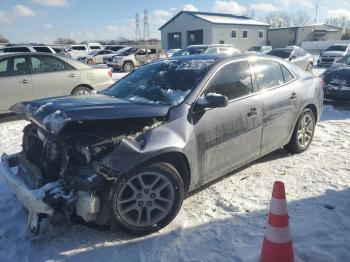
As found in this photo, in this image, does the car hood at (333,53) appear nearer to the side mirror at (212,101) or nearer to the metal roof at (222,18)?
the side mirror at (212,101)

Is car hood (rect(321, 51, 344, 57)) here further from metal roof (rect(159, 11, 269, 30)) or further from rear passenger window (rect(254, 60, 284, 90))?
metal roof (rect(159, 11, 269, 30))

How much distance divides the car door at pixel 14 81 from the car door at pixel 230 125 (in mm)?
5833

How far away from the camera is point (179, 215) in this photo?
3.94m

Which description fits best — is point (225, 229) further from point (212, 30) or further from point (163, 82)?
point (212, 30)

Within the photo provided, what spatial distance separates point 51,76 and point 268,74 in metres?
5.76

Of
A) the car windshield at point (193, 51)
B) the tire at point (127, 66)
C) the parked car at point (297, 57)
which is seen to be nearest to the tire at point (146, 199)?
the parked car at point (297, 57)

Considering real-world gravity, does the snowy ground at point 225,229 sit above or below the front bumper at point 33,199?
below

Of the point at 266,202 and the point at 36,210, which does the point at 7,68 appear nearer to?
the point at 36,210

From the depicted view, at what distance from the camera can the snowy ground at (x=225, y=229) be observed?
328 cm

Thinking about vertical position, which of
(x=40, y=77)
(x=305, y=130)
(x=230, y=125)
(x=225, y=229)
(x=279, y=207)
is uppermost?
(x=40, y=77)

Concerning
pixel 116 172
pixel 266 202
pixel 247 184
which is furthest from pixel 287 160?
pixel 116 172

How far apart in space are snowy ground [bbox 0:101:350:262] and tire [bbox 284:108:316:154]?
1.89ft

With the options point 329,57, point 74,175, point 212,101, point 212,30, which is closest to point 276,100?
point 212,101

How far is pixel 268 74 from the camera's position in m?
5.01
